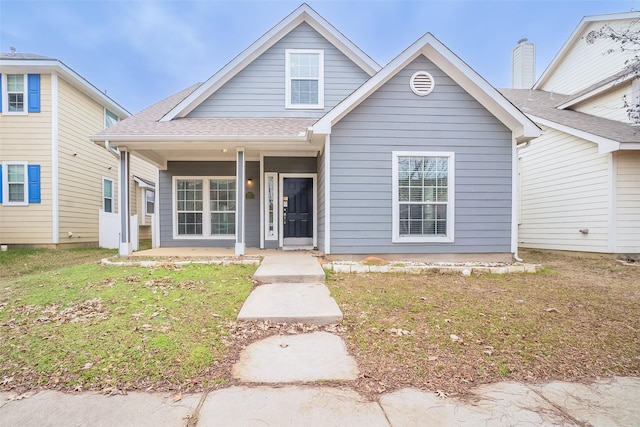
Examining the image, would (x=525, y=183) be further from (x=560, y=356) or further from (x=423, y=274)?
(x=560, y=356)

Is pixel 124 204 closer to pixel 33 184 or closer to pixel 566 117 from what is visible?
pixel 33 184

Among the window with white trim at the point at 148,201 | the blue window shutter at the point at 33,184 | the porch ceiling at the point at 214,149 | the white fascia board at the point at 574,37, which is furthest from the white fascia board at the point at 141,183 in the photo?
the white fascia board at the point at 574,37

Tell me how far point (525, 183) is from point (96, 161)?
1599 cm

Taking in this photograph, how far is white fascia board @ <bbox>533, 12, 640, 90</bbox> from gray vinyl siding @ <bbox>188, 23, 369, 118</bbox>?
31.9 feet

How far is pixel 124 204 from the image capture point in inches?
296

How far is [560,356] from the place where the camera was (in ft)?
9.40

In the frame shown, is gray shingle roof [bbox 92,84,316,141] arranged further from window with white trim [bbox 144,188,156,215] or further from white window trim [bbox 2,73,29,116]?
window with white trim [bbox 144,188,156,215]

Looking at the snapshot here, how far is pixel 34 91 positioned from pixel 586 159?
16.9 m

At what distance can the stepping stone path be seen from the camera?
8.38 ft

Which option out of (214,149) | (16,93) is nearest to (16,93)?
(16,93)

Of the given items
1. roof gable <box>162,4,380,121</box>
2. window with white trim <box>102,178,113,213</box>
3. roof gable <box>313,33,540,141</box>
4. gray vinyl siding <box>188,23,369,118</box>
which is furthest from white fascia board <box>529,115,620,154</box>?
window with white trim <box>102,178,113,213</box>

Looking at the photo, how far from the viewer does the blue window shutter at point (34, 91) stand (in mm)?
10398

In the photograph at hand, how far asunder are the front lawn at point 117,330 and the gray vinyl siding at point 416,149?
9.08 feet

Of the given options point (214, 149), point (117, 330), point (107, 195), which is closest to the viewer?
point (117, 330)
